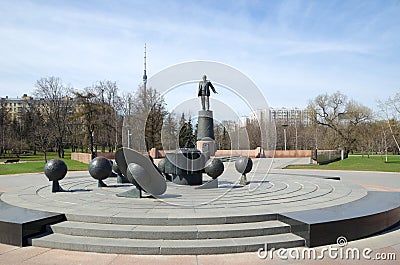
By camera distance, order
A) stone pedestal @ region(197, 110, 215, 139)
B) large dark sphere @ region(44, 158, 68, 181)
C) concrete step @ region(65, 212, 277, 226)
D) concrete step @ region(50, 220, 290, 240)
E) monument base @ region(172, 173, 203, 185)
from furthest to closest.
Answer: stone pedestal @ region(197, 110, 215, 139) → monument base @ region(172, 173, 203, 185) → large dark sphere @ region(44, 158, 68, 181) → concrete step @ region(65, 212, 277, 226) → concrete step @ region(50, 220, 290, 240)

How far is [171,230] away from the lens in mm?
7352

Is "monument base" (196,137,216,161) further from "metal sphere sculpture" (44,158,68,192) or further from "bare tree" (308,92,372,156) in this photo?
"bare tree" (308,92,372,156)

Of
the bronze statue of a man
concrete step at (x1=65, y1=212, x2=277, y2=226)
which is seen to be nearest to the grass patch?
the bronze statue of a man

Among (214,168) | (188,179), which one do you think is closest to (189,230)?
(214,168)

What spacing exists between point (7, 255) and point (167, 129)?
966 inches

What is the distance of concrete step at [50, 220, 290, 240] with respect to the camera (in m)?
7.24

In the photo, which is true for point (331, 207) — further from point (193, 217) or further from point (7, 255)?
point (7, 255)

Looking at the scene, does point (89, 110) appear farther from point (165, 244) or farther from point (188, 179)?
point (165, 244)

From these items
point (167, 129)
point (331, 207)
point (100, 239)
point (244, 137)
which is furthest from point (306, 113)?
point (100, 239)

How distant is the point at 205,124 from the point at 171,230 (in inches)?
853

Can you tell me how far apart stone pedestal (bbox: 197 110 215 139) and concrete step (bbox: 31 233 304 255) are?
70.8 feet

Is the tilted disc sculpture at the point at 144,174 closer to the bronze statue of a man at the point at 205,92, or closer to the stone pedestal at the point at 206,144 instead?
the stone pedestal at the point at 206,144

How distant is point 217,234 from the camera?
727 centimetres

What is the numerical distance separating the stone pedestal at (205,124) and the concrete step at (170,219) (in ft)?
68.1
